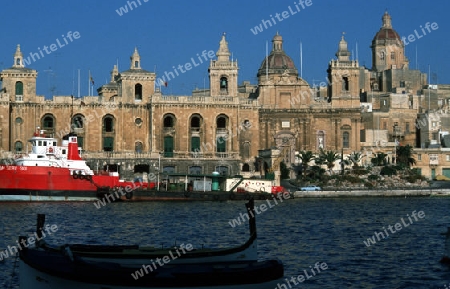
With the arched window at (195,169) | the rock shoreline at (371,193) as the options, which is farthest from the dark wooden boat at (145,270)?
the arched window at (195,169)

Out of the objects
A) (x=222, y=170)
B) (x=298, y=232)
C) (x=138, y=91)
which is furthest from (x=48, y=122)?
(x=298, y=232)

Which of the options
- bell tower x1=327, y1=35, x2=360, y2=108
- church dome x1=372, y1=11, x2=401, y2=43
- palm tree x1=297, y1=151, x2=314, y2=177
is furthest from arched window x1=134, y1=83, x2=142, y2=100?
church dome x1=372, y1=11, x2=401, y2=43

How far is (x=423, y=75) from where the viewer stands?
130 metres

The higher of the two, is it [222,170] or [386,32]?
[386,32]

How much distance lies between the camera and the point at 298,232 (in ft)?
145

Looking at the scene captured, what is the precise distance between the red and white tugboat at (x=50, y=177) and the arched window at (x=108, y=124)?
61.7ft

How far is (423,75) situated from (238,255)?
362 feet

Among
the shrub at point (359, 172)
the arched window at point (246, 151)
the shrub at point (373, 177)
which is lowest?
the shrub at point (373, 177)

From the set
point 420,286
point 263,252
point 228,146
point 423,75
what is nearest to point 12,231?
point 263,252

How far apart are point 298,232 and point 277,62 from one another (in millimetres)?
62059

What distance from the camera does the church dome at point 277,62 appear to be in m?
103

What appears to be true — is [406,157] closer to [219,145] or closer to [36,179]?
[219,145]

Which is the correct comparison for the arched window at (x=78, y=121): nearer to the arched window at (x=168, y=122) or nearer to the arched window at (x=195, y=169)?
the arched window at (x=168, y=122)

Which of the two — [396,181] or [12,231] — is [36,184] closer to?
[12,231]
